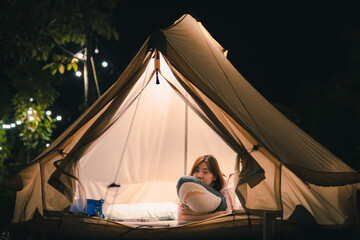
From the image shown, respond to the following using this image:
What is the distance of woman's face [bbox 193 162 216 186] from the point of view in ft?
11.5

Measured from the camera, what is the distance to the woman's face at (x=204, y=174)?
351cm

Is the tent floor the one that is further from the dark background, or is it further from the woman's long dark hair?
the dark background

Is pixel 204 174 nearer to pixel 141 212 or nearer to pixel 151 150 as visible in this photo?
pixel 141 212

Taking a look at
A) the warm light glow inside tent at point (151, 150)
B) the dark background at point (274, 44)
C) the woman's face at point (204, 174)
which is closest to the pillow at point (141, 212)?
the woman's face at point (204, 174)

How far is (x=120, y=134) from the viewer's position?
4.25m

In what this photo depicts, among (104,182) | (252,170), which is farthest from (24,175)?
(252,170)

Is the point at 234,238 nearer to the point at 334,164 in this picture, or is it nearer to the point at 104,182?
the point at 334,164

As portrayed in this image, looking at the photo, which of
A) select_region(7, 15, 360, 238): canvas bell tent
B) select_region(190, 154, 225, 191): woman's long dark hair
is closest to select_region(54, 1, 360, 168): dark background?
select_region(190, 154, 225, 191): woman's long dark hair

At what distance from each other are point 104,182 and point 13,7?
8.81 feet

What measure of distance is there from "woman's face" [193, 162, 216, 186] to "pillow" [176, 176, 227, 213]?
56cm

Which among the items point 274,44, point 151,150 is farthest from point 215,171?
point 274,44

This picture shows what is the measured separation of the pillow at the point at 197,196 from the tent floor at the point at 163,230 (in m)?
0.29

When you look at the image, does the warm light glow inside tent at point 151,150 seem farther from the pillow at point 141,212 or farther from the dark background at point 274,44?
the dark background at point 274,44

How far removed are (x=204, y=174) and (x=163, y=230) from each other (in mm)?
1043
